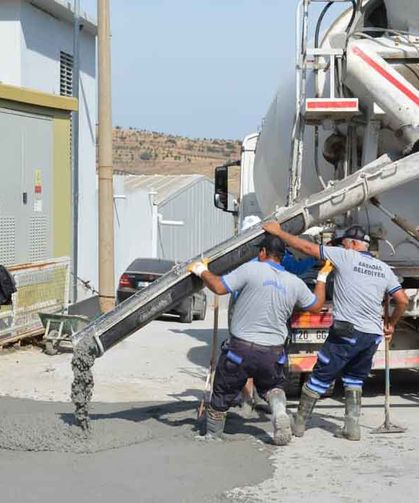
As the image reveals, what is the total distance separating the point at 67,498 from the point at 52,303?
7.17 metres

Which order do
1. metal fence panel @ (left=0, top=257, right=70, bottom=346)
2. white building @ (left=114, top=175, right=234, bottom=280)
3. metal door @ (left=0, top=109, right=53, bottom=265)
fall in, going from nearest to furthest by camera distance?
metal fence panel @ (left=0, top=257, right=70, bottom=346)
metal door @ (left=0, top=109, right=53, bottom=265)
white building @ (left=114, top=175, right=234, bottom=280)

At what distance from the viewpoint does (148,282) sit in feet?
65.4

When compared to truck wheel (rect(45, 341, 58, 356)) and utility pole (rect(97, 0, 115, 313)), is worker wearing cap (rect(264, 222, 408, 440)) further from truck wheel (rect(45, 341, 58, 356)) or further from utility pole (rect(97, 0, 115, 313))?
utility pole (rect(97, 0, 115, 313))

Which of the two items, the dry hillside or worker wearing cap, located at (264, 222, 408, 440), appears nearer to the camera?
worker wearing cap, located at (264, 222, 408, 440)

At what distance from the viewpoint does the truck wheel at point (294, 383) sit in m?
8.95

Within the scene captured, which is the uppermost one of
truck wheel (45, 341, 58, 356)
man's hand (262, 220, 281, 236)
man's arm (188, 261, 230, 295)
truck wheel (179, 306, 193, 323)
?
man's hand (262, 220, 281, 236)

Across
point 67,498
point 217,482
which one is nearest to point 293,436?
point 217,482

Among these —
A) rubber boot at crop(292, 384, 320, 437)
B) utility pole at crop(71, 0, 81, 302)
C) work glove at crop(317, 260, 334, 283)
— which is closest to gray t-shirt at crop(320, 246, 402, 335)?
work glove at crop(317, 260, 334, 283)

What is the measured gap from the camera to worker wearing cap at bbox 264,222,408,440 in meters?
7.45

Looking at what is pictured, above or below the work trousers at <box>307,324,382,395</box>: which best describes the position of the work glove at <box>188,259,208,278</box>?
above

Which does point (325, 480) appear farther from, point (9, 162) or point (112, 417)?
point (9, 162)

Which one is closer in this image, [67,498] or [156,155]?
[67,498]

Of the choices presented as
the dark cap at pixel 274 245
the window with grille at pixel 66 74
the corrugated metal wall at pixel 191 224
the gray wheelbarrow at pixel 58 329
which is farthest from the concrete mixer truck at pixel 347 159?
the corrugated metal wall at pixel 191 224

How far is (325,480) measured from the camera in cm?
625
